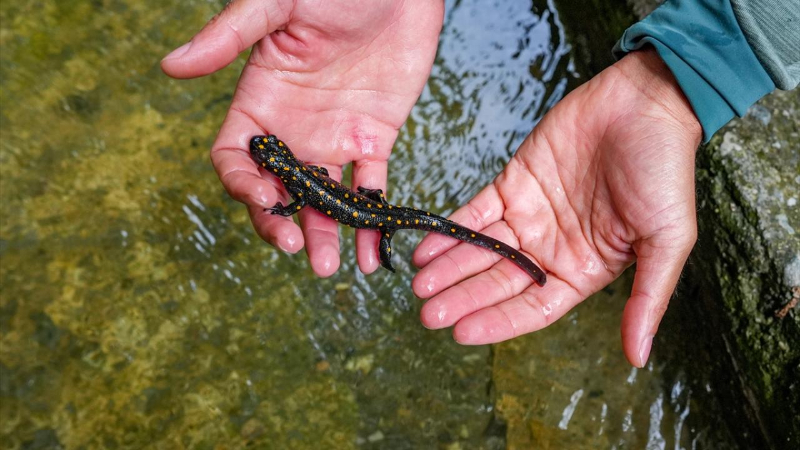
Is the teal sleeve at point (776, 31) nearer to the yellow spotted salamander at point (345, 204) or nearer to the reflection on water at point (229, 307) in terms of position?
the yellow spotted salamander at point (345, 204)

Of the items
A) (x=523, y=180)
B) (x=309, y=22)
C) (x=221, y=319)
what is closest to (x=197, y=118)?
(x=221, y=319)

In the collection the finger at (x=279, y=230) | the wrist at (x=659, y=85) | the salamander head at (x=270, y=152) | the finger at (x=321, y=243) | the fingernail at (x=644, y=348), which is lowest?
the fingernail at (x=644, y=348)

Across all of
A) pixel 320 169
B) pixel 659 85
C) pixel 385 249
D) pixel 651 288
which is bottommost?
pixel 651 288

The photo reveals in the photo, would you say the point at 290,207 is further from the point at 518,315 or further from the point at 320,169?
the point at 518,315

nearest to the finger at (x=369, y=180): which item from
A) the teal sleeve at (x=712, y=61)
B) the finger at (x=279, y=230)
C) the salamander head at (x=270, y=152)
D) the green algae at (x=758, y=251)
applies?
the salamander head at (x=270, y=152)

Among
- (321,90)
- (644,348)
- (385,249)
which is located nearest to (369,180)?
(385,249)

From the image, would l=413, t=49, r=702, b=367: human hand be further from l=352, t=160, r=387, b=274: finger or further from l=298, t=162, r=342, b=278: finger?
l=298, t=162, r=342, b=278: finger

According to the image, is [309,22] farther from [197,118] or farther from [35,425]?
[35,425]
